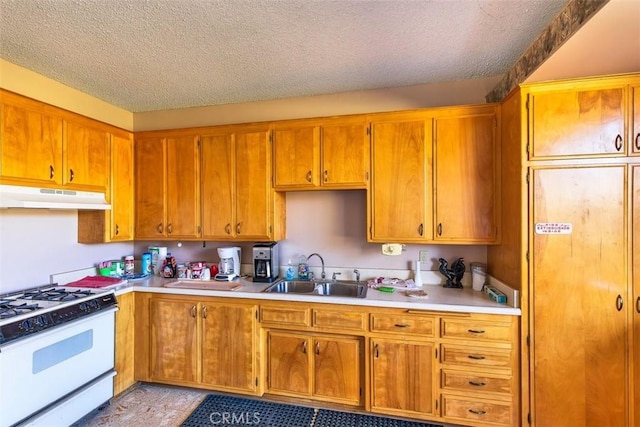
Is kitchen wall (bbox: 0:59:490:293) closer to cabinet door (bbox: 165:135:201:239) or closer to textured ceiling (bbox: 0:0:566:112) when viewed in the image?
textured ceiling (bbox: 0:0:566:112)

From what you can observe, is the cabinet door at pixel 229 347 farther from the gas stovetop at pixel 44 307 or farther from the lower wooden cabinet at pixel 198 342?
the gas stovetop at pixel 44 307

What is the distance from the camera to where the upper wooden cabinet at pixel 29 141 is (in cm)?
191

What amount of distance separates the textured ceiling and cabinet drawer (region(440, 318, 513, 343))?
1839mm

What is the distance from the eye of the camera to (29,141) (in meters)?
2.04

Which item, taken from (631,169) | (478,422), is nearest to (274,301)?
(478,422)

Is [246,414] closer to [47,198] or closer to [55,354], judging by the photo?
[55,354]

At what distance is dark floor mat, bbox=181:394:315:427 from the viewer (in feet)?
6.88

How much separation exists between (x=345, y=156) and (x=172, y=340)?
2.10 meters

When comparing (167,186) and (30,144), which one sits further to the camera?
(167,186)

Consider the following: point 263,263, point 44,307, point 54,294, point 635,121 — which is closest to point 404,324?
point 263,263

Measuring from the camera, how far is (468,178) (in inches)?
86.6

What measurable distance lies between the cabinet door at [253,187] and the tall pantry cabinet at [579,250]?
1855 mm

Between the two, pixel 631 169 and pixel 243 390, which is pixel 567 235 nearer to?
pixel 631 169

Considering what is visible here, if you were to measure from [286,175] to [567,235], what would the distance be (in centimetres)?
199
